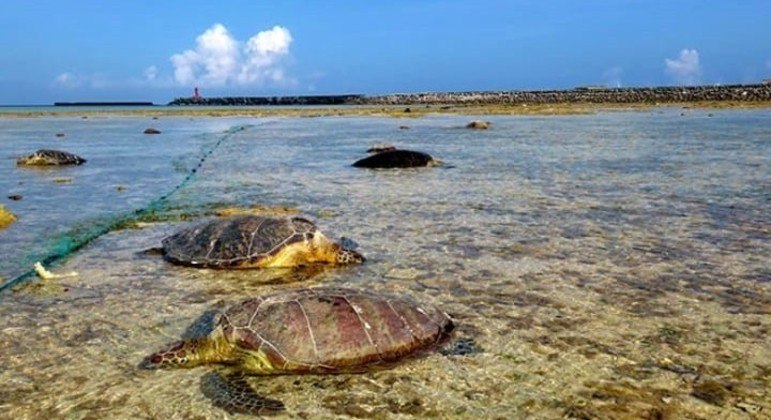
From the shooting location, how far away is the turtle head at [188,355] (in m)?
5.87

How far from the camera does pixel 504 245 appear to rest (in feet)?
33.6

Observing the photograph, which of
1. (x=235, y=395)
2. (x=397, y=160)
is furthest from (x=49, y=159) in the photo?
(x=235, y=395)

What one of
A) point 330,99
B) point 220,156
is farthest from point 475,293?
point 330,99

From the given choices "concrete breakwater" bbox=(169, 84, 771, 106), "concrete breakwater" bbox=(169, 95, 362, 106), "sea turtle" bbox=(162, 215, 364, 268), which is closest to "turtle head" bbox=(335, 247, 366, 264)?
"sea turtle" bbox=(162, 215, 364, 268)

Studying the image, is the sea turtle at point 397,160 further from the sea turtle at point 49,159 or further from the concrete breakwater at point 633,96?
the concrete breakwater at point 633,96

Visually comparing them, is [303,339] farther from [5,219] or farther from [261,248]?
[5,219]

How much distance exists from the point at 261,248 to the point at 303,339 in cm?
356

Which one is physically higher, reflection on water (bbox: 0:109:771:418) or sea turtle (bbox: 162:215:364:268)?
sea turtle (bbox: 162:215:364:268)

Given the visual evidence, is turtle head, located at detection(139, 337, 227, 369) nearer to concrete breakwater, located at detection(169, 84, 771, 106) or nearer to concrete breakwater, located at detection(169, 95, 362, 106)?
concrete breakwater, located at detection(169, 84, 771, 106)

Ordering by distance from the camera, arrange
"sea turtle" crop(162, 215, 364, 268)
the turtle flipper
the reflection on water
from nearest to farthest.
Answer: the turtle flipper, the reflection on water, "sea turtle" crop(162, 215, 364, 268)

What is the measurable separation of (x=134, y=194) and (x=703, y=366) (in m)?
13.8

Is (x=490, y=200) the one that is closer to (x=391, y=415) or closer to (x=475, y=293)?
(x=475, y=293)

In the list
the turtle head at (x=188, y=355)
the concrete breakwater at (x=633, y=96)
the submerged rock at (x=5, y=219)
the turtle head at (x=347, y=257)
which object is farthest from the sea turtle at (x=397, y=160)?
the concrete breakwater at (x=633, y=96)

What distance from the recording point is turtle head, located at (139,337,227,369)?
587 cm
